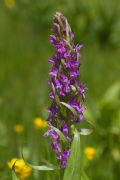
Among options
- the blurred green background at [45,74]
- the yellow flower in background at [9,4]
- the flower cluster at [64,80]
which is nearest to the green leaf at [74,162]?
the flower cluster at [64,80]

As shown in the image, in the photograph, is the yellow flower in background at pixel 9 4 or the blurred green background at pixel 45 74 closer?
the blurred green background at pixel 45 74

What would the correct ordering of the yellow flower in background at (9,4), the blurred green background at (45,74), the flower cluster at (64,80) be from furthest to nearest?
the yellow flower in background at (9,4) < the blurred green background at (45,74) < the flower cluster at (64,80)

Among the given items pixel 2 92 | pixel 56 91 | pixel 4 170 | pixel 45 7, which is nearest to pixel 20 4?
pixel 45 7

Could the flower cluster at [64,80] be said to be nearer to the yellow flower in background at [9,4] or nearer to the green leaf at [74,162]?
the green leaf at [74,162]

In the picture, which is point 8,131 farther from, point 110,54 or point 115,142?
point 110,54

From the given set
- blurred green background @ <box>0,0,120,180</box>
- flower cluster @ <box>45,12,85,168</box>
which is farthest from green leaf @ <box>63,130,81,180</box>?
blurred green background @ <box>0,0,120,180</box>

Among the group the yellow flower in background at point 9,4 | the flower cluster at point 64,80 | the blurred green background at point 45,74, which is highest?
the yellow flower in background at point 9,4
